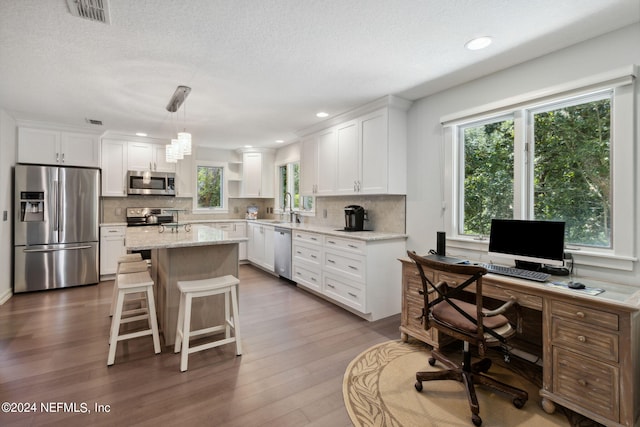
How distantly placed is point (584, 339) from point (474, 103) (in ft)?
7.12

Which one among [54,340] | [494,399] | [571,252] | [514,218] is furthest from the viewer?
[54,340]

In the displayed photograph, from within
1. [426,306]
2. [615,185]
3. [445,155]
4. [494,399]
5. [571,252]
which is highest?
[445,155]

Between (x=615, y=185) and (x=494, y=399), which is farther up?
(x=615, y=185)

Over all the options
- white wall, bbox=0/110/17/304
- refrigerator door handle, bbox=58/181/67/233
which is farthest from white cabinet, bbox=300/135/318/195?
white wall, bbox=0/110/17/304

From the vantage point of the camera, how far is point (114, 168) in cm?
534

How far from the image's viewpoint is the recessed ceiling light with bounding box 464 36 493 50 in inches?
88.9

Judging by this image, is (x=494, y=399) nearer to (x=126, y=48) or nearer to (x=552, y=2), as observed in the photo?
(x=552, y=2)

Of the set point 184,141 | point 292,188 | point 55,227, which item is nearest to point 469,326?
point 184,141

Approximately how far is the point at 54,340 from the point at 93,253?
7.66 feet

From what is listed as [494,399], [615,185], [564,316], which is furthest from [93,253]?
[615,185]

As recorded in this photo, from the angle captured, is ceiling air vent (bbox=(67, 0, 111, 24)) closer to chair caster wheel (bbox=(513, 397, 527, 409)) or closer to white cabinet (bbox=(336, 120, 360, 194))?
white cabinet (bbox=(336, 120, 360, 194))

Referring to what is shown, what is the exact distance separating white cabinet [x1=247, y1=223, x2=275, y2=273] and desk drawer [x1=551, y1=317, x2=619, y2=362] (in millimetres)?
4217

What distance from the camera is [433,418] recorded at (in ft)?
6.18

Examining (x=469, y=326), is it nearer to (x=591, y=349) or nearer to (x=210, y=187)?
(x=591, y=349)
